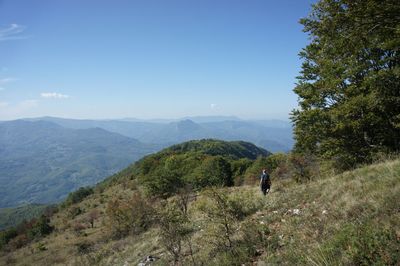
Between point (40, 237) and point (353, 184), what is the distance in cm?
4395

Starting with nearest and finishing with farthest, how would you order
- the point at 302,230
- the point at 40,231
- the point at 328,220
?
the point at 328,220
the point at 302,230
the point at 40,231

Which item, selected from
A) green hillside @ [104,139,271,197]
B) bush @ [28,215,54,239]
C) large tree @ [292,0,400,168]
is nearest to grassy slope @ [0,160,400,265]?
large tree @ [292,0,400,168]

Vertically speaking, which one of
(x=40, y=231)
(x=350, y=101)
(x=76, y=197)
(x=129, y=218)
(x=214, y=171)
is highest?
(x=350, y=101)

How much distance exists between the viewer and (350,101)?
47.9 ft

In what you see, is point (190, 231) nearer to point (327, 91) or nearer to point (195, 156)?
point (327, 91)

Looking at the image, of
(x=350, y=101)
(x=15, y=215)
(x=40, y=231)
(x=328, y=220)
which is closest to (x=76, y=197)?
(x=40, y=231)

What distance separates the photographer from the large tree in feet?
44.7

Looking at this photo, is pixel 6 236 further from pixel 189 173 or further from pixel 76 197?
pixel 189 173

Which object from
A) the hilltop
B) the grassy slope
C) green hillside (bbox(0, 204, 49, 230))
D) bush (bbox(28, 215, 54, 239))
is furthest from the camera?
green hillside (bbox(0, 204, 49, 230))

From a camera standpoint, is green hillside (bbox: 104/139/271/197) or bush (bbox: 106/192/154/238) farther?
green hillside (bbox: 104/139/271/197)

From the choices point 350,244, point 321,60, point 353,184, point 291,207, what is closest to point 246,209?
point 291,207

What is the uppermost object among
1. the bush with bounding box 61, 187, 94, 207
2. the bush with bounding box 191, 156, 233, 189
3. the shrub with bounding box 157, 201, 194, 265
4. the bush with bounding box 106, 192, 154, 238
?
the shrub with bounding box 157, 201, 194, 265

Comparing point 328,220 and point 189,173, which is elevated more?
point 328,220

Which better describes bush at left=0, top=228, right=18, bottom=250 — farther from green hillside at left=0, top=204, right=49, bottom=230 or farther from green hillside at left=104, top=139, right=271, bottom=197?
green hillside at left=0, top=204, right=49, bottom=230
